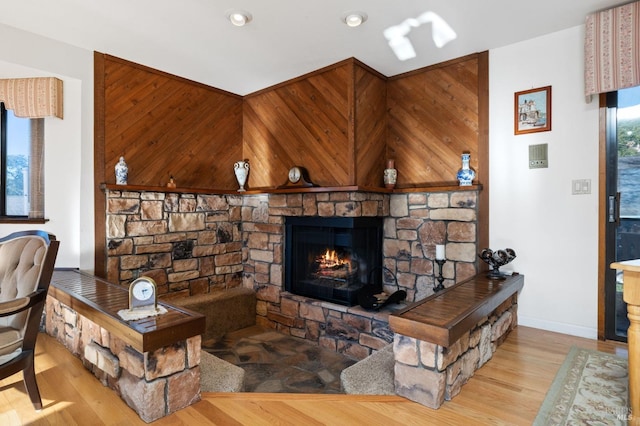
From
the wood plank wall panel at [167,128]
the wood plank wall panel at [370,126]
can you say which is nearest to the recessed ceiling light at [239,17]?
the wood plank wall panel at [370,126]

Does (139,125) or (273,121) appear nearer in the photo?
(139,125)

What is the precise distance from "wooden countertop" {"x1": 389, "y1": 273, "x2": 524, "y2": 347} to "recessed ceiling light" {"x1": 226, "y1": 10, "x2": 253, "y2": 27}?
241 cm

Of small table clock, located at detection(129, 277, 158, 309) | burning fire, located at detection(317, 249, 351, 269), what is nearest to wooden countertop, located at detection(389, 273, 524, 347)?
burning fire, located at detection(317, 249, 351, 269)

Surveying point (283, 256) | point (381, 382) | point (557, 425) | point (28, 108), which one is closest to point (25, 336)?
point (381, 382)

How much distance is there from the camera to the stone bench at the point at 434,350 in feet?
5.91

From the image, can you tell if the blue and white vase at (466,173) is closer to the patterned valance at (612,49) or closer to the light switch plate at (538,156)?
the light switch plate at (538,156)

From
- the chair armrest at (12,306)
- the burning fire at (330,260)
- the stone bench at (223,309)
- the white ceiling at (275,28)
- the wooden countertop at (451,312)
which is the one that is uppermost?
the white ceiling at (275,28)

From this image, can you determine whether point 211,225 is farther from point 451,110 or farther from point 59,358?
point 451,110

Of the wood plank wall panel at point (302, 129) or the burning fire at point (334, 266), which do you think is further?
the burning fire at point (334, 266)

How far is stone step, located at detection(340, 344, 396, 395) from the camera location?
78.6 inches

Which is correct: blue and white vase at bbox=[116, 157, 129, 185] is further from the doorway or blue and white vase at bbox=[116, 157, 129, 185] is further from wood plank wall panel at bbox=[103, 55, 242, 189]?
the doorway

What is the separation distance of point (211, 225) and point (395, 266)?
2189 mm

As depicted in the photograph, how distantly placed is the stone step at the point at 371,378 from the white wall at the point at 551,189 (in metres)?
1.65

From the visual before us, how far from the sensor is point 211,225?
4129mm
